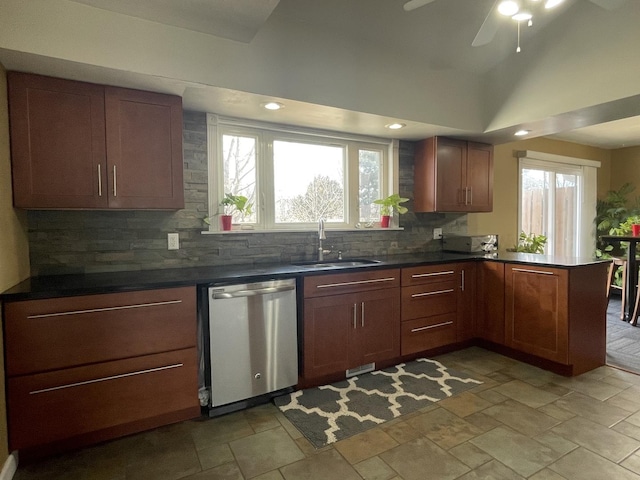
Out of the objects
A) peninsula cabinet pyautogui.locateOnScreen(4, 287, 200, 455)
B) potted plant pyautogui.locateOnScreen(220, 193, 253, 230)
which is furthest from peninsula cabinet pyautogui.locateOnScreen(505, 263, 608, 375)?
peninsula cabinet pyautogui.locateOnScreen(4, 287, 200, 455)

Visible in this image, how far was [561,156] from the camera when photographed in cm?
521

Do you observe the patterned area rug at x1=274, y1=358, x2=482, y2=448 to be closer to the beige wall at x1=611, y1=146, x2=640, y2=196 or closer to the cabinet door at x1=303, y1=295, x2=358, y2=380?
the cabinet door at x1=303, y1=295, x2=358, y2=380

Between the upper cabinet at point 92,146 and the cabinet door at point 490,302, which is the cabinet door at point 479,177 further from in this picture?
the upper cabinet at point 92,146

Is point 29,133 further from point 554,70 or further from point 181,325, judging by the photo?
point 554,70

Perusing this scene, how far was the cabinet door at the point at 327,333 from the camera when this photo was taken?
256 cm

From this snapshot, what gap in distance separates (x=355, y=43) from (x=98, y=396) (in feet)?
9.64

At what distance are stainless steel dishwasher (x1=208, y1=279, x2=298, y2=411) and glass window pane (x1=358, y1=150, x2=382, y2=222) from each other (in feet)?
5.03

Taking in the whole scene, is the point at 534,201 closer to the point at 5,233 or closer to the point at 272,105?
the point at 272,105

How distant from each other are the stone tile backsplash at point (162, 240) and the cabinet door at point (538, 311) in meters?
1.43

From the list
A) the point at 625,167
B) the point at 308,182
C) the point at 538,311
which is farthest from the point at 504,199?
Answer: the point at 625,167

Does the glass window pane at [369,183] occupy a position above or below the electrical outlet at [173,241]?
above

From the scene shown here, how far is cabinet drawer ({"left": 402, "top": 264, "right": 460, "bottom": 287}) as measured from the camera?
3.02m

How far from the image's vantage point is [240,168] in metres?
3.01

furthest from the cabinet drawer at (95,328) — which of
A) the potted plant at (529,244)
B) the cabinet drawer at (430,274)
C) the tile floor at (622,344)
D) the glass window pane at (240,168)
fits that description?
the potted plant at (529,244)
